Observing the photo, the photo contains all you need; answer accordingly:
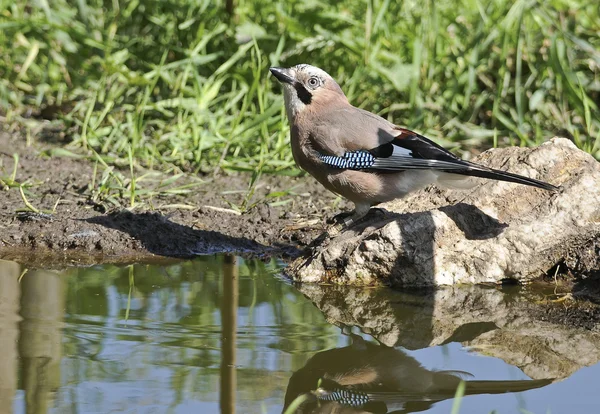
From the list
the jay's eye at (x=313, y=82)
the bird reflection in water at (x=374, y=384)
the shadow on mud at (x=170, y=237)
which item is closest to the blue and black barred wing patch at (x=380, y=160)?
the jay's eye at (x=313, y=82)

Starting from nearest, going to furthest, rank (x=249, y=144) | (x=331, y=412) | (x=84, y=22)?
1. (x=331, y=412)
2. (x=249, y=144)
3. (x=84, y=22)

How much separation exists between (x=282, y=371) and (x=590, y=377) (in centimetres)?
131

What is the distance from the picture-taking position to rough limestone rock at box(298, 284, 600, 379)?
170 inches

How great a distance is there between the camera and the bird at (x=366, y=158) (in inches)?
223

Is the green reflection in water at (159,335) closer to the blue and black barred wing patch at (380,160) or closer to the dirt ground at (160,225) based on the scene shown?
the dirt ground at (160,225)

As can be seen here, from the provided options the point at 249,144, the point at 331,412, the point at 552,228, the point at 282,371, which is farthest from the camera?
the point at 249,144

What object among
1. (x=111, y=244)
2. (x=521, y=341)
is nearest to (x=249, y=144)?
(x=111, y=244)

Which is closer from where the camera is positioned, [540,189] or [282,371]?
[282,371]

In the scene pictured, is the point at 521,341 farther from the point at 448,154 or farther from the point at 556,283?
the point at 448,154

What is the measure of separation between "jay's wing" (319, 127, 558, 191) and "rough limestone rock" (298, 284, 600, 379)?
0.73 meters

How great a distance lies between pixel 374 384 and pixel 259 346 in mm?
641

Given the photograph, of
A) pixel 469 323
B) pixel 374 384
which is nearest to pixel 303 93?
pixel 469 323

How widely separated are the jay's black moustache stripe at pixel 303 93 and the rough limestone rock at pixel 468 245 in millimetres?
1046

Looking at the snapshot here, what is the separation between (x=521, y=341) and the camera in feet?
14.8
